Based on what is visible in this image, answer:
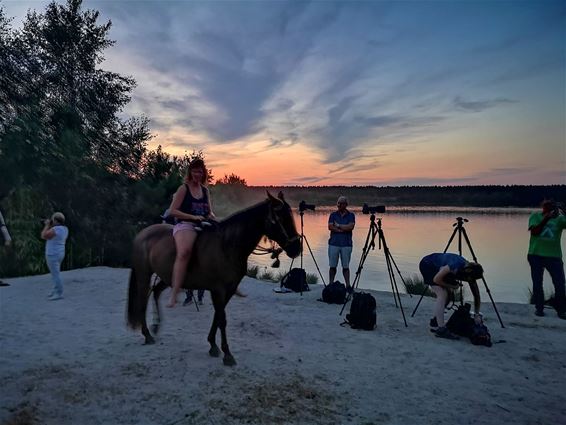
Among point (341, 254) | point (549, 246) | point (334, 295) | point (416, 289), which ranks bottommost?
point (416, 289)

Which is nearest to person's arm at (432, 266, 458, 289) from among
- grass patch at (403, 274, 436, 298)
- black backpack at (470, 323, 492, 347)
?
black backpack at (470, 323, 492, 347)

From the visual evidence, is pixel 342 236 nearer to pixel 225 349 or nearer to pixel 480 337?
pixel 480 337

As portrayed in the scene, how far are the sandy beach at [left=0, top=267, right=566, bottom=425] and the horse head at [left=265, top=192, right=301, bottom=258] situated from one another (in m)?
1.59

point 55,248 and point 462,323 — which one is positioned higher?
point 55,248

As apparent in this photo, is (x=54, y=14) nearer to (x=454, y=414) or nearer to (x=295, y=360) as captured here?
(x=295, y=360)

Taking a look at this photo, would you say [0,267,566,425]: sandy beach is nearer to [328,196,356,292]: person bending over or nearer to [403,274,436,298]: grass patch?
[328,196,356,292]: person bending over

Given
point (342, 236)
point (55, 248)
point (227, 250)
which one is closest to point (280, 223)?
point (227, 250)

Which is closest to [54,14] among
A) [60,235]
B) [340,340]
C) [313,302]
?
[60,235]

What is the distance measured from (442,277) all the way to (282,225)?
2976 millimetres

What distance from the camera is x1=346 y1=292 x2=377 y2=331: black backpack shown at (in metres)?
7.09

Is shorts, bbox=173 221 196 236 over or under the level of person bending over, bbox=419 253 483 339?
over

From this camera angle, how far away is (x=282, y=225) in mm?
5355

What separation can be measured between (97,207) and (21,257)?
3040mm

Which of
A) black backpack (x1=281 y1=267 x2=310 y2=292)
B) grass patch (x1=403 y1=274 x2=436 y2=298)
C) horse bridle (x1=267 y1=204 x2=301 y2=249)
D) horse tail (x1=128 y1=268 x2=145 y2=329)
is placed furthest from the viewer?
grass patch (x1=403 y1=274 x2=436 y2=298)
